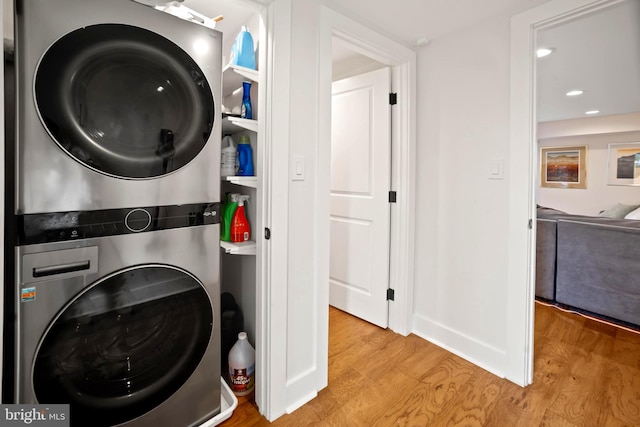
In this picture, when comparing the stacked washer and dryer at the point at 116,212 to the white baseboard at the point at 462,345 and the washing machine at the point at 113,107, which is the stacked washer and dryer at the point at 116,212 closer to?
the washing machine at the point at 113,107

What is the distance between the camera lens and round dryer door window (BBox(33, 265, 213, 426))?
0.97m

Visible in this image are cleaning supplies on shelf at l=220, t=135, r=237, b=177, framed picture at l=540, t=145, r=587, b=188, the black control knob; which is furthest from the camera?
framed picture at l=540, t=145, r=587, b=188

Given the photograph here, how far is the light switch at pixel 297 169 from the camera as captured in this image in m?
1.47

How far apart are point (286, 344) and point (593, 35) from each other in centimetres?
283

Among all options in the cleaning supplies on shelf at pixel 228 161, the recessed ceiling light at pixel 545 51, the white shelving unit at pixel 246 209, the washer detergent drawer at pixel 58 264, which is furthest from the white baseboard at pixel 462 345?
the recessed ceiling light at pixel 545 51

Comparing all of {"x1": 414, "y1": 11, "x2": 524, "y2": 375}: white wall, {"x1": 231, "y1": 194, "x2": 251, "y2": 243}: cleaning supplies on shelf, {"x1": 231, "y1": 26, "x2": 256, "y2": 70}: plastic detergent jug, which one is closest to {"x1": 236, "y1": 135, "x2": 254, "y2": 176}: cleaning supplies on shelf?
{"x1": 231, "y1": 194, "x2": 251, "y2": 243}: cleaning supplies on shelf

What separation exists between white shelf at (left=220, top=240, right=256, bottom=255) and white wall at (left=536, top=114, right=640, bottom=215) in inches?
224

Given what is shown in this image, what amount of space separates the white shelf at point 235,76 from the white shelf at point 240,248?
0.79m

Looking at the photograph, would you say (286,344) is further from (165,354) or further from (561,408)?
(561,408)

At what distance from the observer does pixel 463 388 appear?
1679 mm

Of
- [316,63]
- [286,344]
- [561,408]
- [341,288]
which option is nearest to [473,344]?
[561,408]

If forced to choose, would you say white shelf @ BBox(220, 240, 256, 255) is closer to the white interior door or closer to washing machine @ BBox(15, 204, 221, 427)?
washing machine @ BBox(15, 204, 221, 427)

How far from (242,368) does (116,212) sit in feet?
3.29

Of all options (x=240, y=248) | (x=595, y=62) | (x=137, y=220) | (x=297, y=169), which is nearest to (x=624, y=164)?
(x=595, y=62)
